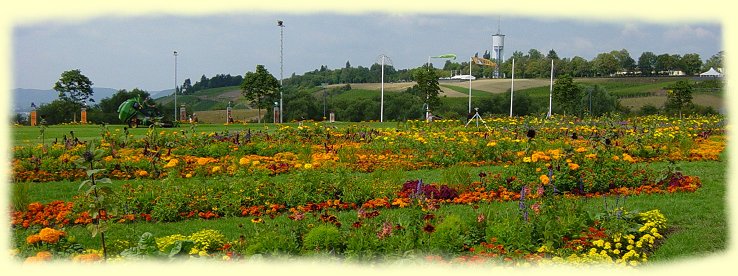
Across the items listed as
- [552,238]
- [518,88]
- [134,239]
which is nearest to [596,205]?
[552,238]

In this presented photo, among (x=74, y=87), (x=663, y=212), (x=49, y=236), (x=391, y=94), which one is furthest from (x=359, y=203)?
(x=391, y=94)

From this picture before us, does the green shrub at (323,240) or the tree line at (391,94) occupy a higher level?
the tree line at (391,94)

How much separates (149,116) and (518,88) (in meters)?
50.8

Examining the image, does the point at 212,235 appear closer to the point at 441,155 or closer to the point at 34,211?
the point at 34,211

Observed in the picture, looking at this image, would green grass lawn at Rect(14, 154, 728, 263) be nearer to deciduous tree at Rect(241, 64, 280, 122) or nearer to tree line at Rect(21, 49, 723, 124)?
tree line at Rect(21, 49, 723, 124)

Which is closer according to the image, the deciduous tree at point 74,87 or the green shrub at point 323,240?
the green shrub at point 323,240

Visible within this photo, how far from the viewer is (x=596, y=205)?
8.20 meters

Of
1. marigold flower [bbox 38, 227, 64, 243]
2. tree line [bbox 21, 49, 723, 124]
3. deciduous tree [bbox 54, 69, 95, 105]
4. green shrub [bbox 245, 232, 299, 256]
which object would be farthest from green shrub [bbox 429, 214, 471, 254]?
deciduous tree [bbox 54, 69, 95, 105]

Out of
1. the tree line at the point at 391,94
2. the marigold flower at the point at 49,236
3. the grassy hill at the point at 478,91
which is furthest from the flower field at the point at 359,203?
the grassy hill at the point at 478,91

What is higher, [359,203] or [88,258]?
[88,258]

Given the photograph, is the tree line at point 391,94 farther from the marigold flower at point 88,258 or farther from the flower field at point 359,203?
the marigold flower at point 88,258

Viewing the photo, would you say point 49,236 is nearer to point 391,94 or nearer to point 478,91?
point 391,94

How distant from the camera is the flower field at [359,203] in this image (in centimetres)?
550

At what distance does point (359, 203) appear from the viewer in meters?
8.72
